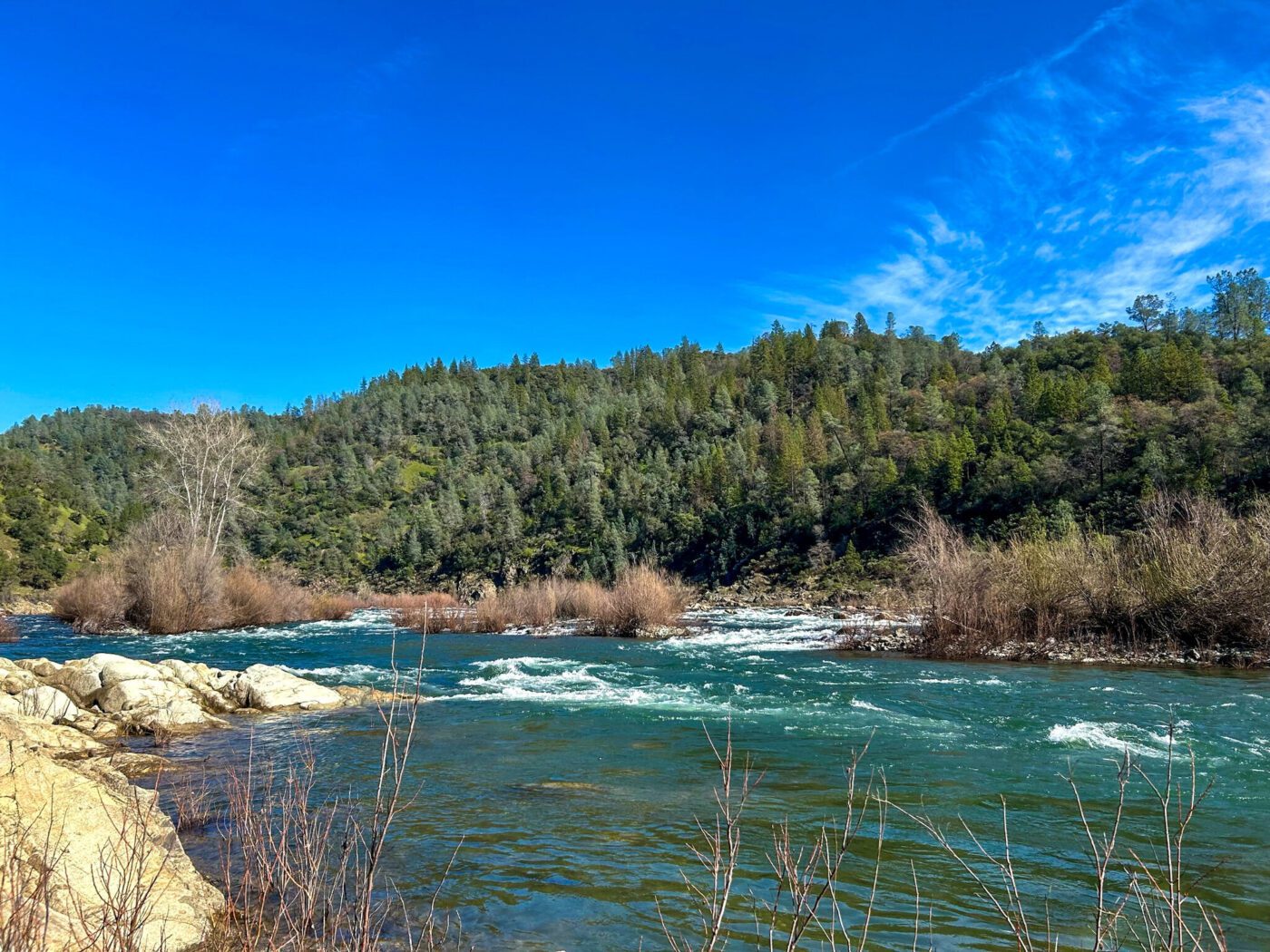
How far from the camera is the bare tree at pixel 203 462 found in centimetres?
3897

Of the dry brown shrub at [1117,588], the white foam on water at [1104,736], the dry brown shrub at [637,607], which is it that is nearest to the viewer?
the white foam on water at [1104,736]

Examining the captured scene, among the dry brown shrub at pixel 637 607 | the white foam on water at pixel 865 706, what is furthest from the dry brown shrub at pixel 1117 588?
the dry brown shrub at pixel 637 607

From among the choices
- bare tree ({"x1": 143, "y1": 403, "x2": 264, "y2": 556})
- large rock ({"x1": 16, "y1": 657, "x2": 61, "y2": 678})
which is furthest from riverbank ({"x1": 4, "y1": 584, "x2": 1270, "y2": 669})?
bare tree ({"x1": 143, "y1": 403, "x2": 264, "y2": 556})

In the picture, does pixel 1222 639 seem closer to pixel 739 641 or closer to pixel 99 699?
pixel 739 641

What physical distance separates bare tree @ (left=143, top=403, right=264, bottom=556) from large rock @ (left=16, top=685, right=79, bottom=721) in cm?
2657

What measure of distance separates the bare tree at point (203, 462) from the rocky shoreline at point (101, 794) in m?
25.0

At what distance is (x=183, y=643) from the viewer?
27250 mm

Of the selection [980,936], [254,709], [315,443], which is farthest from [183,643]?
[315,443]

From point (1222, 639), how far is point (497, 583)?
209ft

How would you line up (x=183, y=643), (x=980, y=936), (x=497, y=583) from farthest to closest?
(x=497, y=583)
(x=183, y=643)
(x=980, y=936)

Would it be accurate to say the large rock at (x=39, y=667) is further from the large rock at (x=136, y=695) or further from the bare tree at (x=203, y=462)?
the bare tree at (x=203, y=462)

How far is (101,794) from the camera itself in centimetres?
586

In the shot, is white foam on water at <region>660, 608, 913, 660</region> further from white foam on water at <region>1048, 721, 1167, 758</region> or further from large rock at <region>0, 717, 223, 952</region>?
large rock at <region>0, 717, 223, 952</region>

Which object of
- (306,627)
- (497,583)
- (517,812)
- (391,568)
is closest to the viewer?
(517,812)
